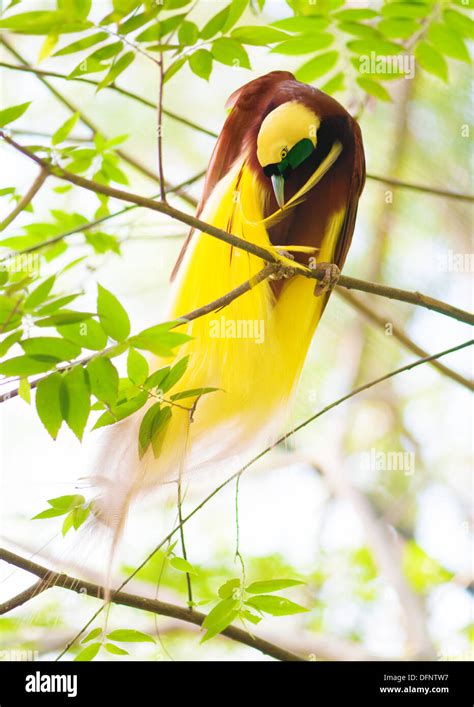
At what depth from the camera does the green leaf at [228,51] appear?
Result: 0.99 meters

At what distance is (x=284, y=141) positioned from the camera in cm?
116

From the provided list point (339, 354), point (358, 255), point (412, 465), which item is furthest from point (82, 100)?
point (412, 465)

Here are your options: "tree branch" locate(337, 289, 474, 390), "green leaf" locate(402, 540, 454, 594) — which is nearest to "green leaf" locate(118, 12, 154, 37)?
"tree branch" locate(337, 289, 474, 390)

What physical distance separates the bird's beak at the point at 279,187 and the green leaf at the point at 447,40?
34 cm

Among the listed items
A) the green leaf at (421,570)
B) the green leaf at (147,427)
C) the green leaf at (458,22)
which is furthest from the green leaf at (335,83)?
the green leaf at (421,570)

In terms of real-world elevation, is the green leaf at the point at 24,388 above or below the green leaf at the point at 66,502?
above

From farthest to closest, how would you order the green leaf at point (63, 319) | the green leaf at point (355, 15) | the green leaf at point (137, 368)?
the green leaf at point (355, 15)
the green leaf at point (137, 368)
the green leaf at point (63, 319)

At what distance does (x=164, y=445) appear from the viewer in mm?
1123

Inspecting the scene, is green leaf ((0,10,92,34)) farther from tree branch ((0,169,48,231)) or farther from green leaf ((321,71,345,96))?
green leaf ((321,71,345,96))

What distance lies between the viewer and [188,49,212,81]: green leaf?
1.00 meters

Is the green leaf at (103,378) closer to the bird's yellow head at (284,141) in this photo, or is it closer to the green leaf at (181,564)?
the green leaf at (181,564)

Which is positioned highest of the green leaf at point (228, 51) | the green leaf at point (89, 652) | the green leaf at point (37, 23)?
the green leaf at point (228, 51)
